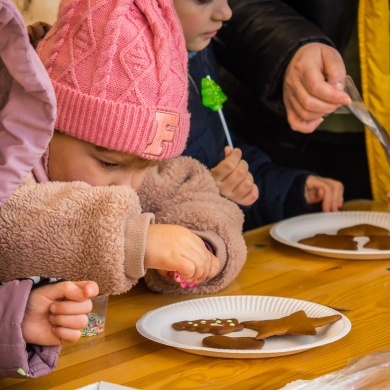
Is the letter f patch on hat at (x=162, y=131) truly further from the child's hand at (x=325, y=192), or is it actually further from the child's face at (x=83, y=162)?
the child's hand at (x=325, y=192)

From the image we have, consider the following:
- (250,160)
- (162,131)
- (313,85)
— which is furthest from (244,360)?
(250,160)

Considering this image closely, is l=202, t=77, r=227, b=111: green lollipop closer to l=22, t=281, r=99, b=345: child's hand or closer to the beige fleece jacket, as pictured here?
the beige fleece jacket

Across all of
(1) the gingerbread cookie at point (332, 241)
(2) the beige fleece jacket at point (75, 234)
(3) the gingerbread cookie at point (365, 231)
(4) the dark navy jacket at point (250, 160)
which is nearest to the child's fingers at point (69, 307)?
(2) the beige fleece jacket at point (75, 234)

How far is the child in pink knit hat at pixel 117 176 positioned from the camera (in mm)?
1149

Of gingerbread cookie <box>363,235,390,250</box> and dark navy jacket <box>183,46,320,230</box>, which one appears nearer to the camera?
gingerbread cookie <box>363,235,390,250</box>

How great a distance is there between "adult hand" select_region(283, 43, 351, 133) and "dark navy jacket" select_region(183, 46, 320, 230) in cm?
20

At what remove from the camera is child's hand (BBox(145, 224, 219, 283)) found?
116 cm

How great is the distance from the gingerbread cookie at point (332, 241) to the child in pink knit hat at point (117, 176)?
18cm

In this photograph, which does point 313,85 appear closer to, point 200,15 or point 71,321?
point 200,15

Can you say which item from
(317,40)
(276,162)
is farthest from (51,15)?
(276,162)

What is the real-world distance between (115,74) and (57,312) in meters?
0.45

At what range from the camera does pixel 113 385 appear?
899 millimetres

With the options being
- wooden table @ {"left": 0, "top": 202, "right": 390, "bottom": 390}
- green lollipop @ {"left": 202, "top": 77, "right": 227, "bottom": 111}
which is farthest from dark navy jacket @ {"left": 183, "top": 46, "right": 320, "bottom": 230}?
wooden table @ {"left": 0, "top": 202, "right": 390, "bottom": 390}

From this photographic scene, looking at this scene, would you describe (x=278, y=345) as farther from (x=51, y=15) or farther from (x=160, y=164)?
(x=51, y=15)
